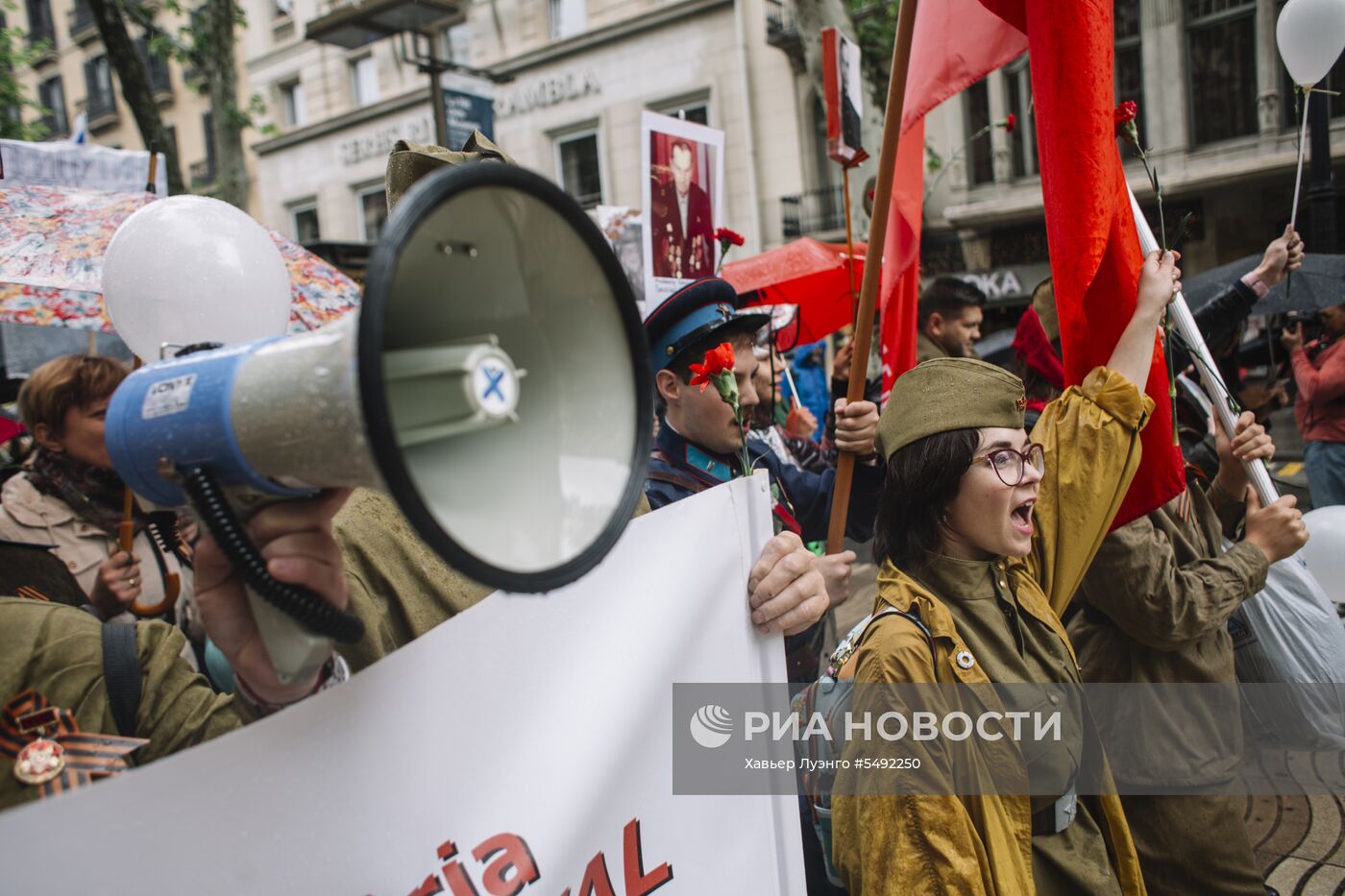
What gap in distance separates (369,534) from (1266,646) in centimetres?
256

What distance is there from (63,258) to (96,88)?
97.7 ft

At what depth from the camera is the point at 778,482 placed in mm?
2670

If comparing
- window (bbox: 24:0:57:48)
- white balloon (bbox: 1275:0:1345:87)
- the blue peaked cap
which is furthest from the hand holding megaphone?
window (bbox: 24:0:57:48)

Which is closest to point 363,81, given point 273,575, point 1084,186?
point 1084,186

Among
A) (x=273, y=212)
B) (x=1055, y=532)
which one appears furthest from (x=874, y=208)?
(x=273, y=212)

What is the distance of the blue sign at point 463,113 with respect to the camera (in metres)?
7.38

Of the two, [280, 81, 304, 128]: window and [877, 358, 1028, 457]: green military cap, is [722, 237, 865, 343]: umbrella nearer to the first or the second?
[877, 358, 1028, 457]: green military cap

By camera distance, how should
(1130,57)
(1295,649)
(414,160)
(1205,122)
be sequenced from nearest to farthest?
(414,160)
(1295,649)
(1205,122)
(1130,57)

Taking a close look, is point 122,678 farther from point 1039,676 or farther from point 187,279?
point 1039,676

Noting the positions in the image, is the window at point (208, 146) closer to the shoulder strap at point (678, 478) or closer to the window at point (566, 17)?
the window at point (566, 17)

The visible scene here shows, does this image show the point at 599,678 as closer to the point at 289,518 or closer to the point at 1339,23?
the point at 289,518

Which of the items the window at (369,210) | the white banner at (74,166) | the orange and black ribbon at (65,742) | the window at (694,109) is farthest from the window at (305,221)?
the orange and black ribbon at (65,742)

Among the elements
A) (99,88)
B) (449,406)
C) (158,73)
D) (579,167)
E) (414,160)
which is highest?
(99,88)

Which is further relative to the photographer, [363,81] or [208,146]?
[208,146]
